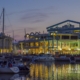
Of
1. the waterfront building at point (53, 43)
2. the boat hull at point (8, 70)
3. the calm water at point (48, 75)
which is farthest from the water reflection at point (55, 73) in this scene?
the waterfront building at point (53, 43)

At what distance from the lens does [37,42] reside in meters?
121

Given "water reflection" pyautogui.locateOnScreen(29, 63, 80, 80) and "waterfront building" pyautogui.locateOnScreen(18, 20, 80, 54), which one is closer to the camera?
"water reflection" pyautogui.locateOnScreen(29, 63, 80, 80)

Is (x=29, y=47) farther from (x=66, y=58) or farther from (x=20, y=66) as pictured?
(x=20, y=66)

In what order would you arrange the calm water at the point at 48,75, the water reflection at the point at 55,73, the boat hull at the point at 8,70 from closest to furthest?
the calm water at the point at 48,75 → the water reflection at the point at 55,73 → the boat hull at the point at 8,70

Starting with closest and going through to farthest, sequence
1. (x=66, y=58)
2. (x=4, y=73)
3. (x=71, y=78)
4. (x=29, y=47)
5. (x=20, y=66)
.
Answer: (x=71, y=78) → (x=4, y=73) → (x=20, y=66) → (x=66, y=58) → (x=29, y=47)

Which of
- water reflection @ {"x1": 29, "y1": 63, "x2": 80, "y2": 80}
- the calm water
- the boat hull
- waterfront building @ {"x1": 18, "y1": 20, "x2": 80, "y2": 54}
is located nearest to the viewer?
the calm water

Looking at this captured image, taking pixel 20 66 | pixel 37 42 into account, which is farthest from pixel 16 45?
pixel 20 66

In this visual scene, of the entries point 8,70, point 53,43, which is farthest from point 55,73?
point 53,43

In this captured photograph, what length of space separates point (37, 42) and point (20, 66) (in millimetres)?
76010

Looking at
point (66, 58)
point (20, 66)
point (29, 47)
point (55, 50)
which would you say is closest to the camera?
point (20, 66)

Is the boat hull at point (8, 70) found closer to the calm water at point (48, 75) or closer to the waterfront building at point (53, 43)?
the calm water at point (48, 75)

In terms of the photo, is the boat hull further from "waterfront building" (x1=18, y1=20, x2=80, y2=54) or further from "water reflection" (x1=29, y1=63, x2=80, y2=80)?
"waterfront building" (x1=18, y1=20, x2=80, y2=54)

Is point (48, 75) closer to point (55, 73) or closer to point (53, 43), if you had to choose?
point (55, 73)

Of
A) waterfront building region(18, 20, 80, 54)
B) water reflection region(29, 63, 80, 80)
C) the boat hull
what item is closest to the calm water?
water reflection region(29, 63, 80, 80)
